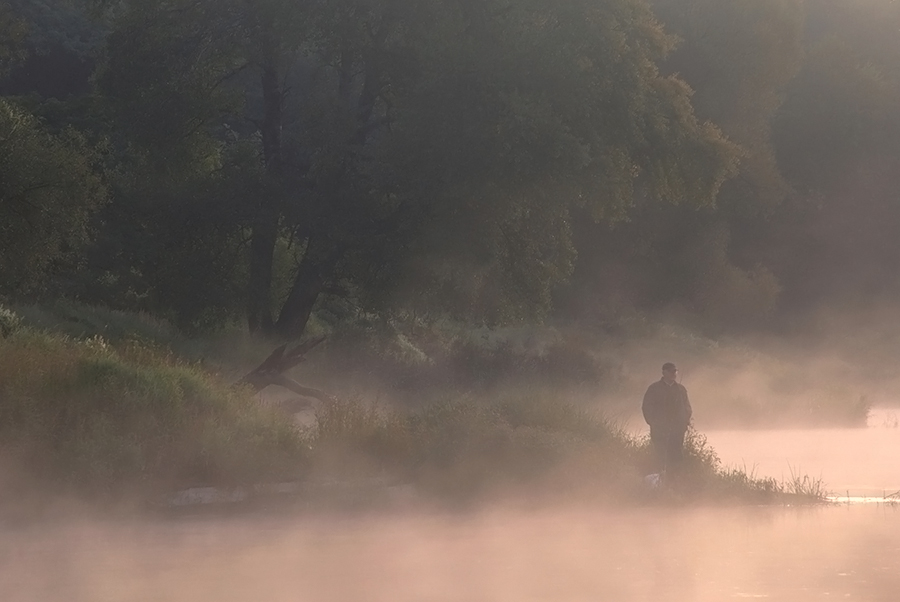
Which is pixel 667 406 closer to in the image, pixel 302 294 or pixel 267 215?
pixel 267 215

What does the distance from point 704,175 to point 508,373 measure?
8.00m

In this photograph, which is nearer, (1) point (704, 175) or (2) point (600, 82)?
(2) point (600, 82)

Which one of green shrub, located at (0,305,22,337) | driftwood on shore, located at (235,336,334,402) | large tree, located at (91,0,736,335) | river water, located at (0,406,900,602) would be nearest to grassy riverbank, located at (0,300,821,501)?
river water, located at (0,406,900,602)

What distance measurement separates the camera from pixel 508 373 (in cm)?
3534

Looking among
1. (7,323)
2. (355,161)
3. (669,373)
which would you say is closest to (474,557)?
(669,373)

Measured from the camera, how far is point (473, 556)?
14625 mm

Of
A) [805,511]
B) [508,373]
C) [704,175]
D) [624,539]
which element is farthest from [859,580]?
[508,373]

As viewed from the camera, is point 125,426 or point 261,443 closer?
point 125,426

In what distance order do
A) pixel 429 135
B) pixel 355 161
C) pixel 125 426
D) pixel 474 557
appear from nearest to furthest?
pixel 474 557 → pixel 125 426 → pixel 429 135 → pixel 355 161

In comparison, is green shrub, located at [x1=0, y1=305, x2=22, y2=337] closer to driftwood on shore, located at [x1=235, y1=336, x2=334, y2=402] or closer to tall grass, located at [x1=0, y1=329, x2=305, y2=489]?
tall grass, located at [x1=0, y1=329, x2=305, y2=489]

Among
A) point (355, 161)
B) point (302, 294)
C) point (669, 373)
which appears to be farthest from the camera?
point (302, 294)

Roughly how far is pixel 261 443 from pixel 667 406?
549 centimetres

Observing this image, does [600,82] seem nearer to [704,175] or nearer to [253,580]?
[704,175]

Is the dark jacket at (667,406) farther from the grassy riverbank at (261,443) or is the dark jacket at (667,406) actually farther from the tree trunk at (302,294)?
the tree trunk at (302,294)
